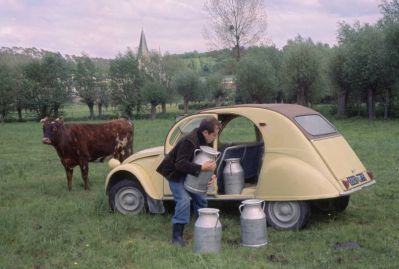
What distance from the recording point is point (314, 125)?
792cm

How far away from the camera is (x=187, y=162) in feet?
21.2

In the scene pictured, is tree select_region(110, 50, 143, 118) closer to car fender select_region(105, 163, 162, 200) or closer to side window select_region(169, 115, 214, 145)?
car fender select_region(105, 163, 162, 200)

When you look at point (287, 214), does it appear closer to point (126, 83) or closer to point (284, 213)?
point (284, 213)

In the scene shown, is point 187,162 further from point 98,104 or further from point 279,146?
point 98,104

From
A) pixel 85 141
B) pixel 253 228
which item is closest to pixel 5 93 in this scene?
pixel 85 141

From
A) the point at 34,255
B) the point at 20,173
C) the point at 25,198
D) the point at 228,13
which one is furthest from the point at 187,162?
the point at 228,13

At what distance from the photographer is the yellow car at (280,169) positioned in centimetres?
721

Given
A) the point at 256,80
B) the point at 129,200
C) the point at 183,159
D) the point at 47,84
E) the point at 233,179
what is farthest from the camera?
the point at 47,84

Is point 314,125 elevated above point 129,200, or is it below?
above

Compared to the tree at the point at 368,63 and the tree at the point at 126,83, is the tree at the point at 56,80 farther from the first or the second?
the tree at the point at 368,63

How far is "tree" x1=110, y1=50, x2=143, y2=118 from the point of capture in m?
56.1

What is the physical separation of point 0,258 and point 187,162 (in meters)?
2.60

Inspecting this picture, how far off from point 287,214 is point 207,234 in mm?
1560

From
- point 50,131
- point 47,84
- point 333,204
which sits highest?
point 47,84
